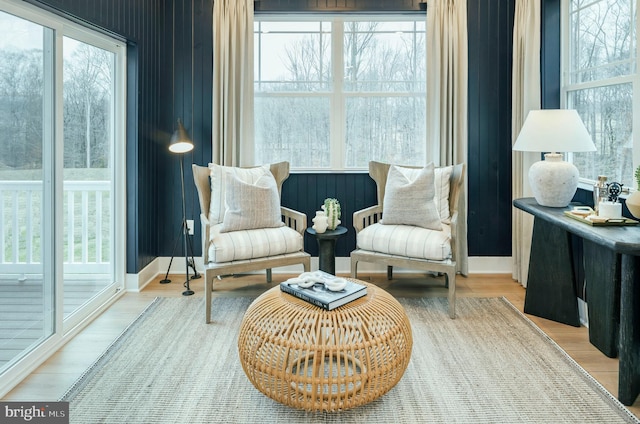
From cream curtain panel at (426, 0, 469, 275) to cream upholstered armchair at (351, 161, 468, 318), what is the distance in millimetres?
349

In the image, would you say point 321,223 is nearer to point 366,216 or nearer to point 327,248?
point 327,248

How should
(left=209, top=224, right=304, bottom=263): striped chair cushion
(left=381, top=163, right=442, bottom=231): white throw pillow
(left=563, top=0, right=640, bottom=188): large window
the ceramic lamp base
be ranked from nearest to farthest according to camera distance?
1. (left=563, top=0, right=640, bottom=188): large window
2. the ceramic lamp base
3. (left=209, top=224, right=304, bottom=263): striped chair cushion
4. (left=381, top=163, right=442, bottom=231): white throw pillow

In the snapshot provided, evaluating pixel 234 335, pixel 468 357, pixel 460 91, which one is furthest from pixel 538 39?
pixel 234 335

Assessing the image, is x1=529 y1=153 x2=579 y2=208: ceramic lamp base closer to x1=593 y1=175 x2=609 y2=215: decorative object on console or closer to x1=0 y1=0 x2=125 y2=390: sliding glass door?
x1=593 y1=175 x2=609 y2=215: decorative object on console

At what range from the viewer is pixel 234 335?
313 centimetres

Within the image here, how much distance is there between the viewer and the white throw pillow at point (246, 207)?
3.66 meters

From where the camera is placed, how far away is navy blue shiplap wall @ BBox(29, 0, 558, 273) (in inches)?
174

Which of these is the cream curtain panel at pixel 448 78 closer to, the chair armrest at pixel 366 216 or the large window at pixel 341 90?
the large window at pixel 341 90

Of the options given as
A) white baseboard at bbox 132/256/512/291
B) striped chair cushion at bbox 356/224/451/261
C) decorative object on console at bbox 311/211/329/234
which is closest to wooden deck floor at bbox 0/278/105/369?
white baseboard at bbox 132/256/512/291

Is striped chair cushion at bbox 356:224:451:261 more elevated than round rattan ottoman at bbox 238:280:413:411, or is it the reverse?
striped chair cushion at bbox 356:224:451:261

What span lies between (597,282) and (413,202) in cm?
134

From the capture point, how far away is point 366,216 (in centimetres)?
399

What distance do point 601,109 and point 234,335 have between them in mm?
2826

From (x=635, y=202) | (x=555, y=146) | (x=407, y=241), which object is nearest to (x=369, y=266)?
(x=407, y=241)
